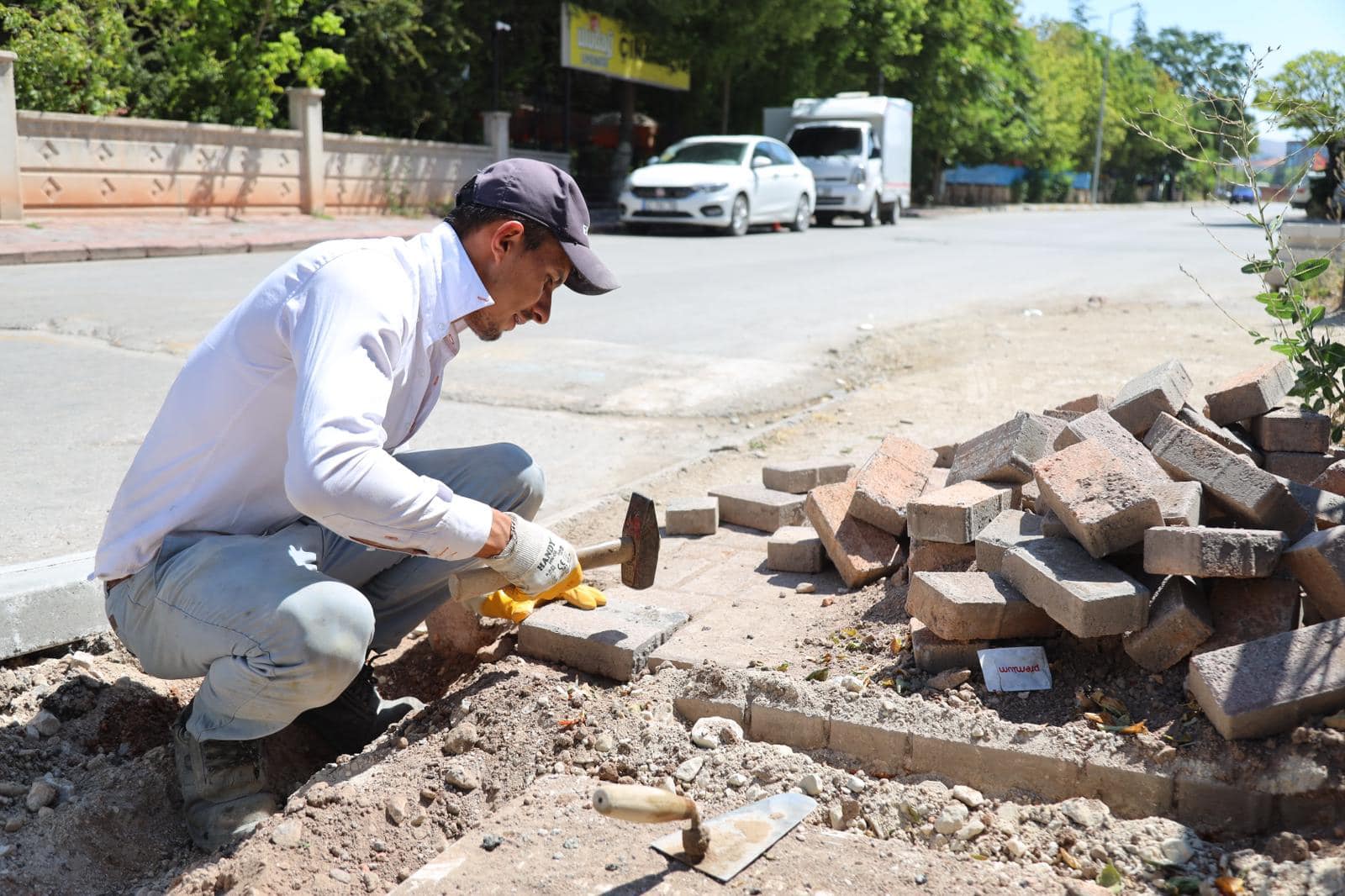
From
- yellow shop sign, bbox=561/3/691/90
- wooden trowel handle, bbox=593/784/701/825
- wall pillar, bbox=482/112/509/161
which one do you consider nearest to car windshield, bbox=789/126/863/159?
yellow shop sign, bbox=561/3/691/90

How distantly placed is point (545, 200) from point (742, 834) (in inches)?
57.4

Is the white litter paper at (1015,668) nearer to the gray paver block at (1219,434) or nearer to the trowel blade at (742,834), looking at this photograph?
the trowel blade at (742,834)

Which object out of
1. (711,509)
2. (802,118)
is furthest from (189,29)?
(711,509)

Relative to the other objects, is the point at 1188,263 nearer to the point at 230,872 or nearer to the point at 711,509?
the point at 711,509

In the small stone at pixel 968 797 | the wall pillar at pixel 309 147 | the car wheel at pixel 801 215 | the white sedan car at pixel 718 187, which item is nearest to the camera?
the small stone at pixel 968 797

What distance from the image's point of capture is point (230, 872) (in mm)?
2469

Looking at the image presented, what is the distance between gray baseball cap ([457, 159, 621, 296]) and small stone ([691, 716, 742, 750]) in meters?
1.10

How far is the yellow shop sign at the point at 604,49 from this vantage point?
2292cm

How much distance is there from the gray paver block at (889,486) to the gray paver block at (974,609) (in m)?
0.69

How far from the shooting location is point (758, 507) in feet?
14.8

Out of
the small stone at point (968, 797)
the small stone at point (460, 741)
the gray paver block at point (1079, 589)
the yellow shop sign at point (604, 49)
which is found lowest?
the small stone at point (460, 741)

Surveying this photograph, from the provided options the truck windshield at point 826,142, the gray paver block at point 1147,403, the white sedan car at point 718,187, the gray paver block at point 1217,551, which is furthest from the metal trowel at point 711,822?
the truck windshield at point 826,142

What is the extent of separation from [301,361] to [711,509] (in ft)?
7.66

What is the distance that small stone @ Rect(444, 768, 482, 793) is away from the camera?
2795 millimetres
